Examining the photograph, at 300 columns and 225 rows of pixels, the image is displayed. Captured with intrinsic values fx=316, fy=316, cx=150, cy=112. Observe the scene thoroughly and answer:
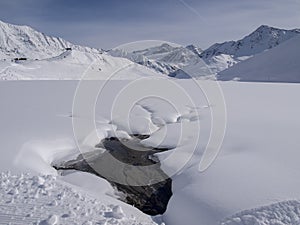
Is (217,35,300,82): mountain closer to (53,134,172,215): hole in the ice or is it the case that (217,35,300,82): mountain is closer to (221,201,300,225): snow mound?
(53,134,172,215): hole in the ice

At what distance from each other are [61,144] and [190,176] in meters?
3.27

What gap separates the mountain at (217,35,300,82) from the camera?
6469cm

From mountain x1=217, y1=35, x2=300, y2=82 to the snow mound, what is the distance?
199 feet

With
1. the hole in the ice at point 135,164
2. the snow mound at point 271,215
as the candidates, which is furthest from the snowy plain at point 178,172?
the hole in the ice at point 135,164

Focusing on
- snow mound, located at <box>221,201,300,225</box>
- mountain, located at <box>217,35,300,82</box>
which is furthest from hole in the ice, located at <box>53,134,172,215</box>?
mountain, located at <box>217,35,300,82</box>

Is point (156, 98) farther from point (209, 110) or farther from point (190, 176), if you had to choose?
point (190, 176)

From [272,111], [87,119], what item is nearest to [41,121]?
[87,119]

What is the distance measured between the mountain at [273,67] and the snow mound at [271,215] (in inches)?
2385

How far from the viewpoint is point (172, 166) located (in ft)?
20.1

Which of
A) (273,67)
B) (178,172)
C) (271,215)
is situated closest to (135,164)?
(178,172)

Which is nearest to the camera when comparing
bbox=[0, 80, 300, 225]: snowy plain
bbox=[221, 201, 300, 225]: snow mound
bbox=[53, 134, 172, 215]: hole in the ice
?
bbox=[221, 201, 300, 225]: snow mound

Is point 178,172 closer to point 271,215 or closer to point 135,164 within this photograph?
point 135,164

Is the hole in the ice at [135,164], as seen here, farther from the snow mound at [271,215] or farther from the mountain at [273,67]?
the mountain at [273,67]

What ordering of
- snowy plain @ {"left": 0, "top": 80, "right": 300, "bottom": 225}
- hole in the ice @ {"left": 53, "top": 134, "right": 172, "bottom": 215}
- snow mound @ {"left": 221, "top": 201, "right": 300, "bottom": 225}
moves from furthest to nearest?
hole in the ice @ {"left": 53, "top": 134, "right": 172, "bottom": 215} → snowy plain @ {"left": 0, "top": 80, "right": 300, "bottom": 225} → snow mound @ {"left": 221, "top": 201, "right": 300, "bottom": 225}
